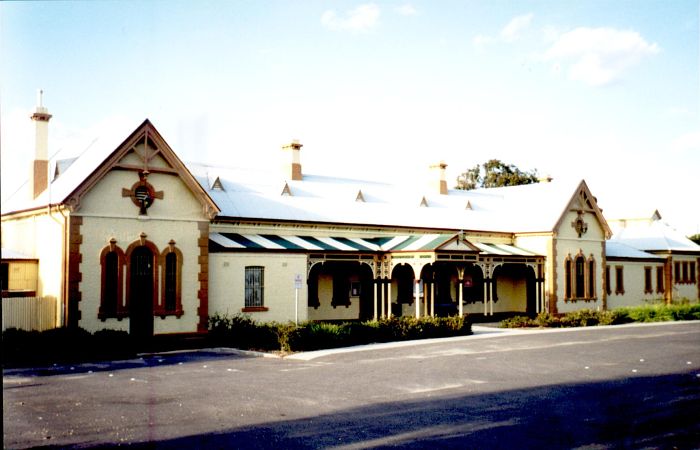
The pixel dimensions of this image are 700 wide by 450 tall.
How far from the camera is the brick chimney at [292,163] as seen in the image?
3528cm

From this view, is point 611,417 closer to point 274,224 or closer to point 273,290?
point 273,290

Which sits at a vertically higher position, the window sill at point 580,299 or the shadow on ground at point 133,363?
the window sill at point 580,299

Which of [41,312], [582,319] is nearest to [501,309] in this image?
[582,319]

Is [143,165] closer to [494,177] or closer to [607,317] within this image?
[607,317]

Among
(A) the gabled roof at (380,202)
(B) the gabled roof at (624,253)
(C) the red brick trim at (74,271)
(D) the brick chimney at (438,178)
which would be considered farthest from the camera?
(B) the gabled roof at (624,253)

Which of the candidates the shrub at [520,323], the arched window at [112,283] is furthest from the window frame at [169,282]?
the shrub at [520,323]

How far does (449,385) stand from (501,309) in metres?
25.0

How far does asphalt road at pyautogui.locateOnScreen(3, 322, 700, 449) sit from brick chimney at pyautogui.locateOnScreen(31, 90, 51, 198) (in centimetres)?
870

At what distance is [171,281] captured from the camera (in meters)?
23.9

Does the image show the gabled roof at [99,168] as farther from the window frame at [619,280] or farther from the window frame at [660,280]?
the window frame at [660,280]

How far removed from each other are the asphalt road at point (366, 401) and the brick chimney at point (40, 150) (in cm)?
870

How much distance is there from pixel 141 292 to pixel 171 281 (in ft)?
3.94

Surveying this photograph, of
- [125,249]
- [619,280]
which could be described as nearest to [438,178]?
[619,280]

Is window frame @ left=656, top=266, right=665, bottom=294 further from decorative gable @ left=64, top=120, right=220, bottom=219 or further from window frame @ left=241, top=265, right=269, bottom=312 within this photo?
decorative gable @ left=64, top=120, right=220, bottom=219
